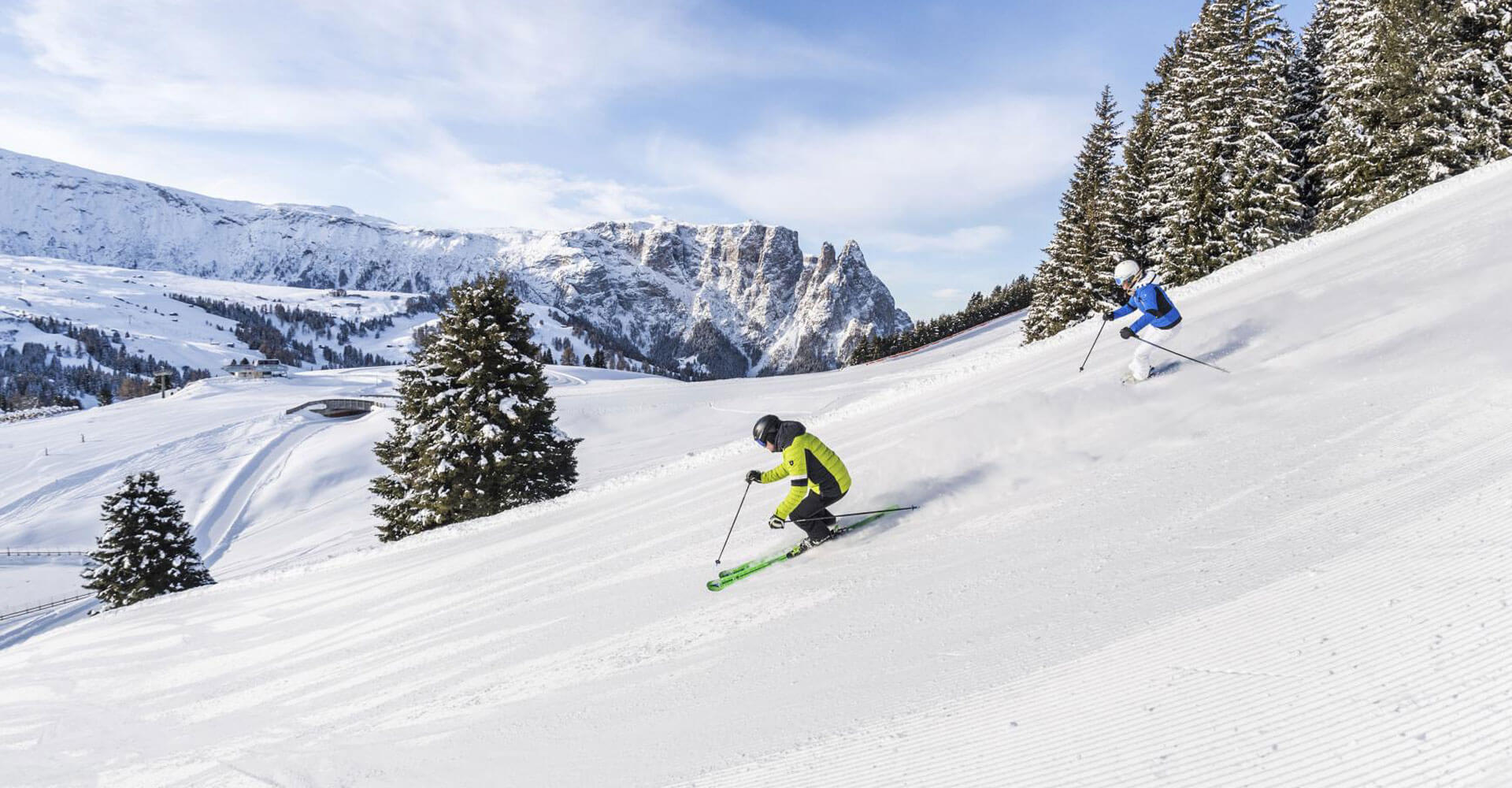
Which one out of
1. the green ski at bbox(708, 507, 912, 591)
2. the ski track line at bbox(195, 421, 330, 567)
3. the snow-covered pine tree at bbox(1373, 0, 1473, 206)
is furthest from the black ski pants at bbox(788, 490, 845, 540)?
→ the ski track line at bbox(195, 421, 330, 567)

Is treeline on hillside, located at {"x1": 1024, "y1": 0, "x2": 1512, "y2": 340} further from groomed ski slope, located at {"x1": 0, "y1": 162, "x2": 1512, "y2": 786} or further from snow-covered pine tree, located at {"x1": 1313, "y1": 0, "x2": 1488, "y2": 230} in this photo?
groomed ski slope, located at {"x1": 0, "y1": 162, "x2": 1512, "y2": 786}

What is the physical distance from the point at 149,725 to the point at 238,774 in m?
3.40

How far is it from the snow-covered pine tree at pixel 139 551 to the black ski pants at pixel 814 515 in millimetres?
29929

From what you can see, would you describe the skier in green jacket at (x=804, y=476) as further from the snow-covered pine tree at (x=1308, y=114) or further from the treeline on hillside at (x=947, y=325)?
the treeline on hillside at (x=947, y=325)

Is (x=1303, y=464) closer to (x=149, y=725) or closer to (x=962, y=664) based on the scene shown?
(x=962, y=664)

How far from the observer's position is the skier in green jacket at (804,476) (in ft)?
24.8

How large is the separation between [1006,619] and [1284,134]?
31.5m

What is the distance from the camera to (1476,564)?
4113 mm

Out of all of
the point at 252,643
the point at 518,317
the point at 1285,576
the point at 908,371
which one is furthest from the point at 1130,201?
the point at 252,643

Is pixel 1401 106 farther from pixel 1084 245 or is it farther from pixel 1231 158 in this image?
pixel 1084 245

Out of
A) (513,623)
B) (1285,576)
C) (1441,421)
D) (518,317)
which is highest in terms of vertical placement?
(518,317)

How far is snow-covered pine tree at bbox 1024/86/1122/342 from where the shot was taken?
103ft

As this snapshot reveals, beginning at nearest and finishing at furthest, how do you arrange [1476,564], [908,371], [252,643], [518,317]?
[1476,564] → [252,643] → [518,317] → [908,371]

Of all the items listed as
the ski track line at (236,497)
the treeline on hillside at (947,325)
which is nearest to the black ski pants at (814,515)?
the ski track line at (236,497)
